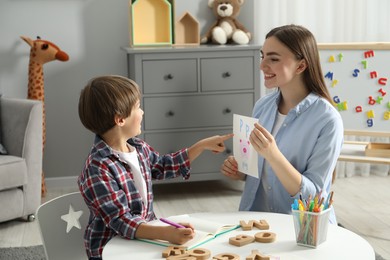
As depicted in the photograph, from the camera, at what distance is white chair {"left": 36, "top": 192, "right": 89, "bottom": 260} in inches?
72.0

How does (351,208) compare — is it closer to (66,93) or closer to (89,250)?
(66,93)

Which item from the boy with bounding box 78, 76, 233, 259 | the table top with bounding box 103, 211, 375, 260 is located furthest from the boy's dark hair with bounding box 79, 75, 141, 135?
the table top with bounding box 103, 211, 375, 260

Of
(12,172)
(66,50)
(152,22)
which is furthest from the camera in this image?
(66,50)

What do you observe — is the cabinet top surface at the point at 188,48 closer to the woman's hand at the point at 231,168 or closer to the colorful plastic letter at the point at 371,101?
the colorful plastic letter at the point at 371,101

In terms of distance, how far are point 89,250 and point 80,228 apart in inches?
5.2

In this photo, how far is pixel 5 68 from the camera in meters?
4.38

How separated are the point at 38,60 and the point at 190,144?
1.11 m

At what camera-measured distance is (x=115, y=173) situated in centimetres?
181

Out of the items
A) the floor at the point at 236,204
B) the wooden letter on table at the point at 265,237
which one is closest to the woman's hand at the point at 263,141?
the wooden letter on table at the point at 265,237

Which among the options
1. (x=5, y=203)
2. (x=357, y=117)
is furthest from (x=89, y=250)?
(x=357, y=117)

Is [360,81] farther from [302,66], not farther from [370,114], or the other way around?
[302,66]

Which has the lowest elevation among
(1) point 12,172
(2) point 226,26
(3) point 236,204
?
(3) point 236,204

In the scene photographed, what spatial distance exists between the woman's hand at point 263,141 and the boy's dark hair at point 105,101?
364mm

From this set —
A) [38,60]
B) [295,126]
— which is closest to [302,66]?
[295,126]
